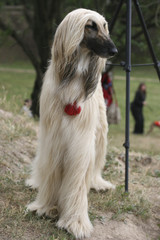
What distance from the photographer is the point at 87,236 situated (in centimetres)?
266

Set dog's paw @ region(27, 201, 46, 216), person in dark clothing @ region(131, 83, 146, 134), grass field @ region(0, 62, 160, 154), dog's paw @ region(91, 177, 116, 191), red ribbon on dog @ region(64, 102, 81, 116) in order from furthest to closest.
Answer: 1. person in dark clothing @ region(131, 83, 146, 134)
2. grass field @ region(0, 62, 160, 154)
3. dog's paw @ region(91, 177, 116, 191)
4. dog's paw @ region(27, 201, 46, 216)
5. red ribbon on dog @ region(64, 102, 81, 116)

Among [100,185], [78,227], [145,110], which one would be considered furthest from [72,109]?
[145,110]

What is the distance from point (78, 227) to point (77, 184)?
35cm

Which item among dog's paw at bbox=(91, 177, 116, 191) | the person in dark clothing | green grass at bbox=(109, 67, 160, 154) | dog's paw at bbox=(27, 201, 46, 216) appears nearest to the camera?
dog's paw at bbox=(27, 201, 46, 216)

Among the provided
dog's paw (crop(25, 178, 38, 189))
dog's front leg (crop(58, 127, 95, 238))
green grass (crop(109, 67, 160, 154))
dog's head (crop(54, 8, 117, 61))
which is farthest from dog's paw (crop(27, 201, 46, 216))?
green grass (crop(109, 67, 160, 154))

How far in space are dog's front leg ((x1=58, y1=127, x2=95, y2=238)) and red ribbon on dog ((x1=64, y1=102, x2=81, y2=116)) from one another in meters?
0.17

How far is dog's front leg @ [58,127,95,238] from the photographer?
2.59 m

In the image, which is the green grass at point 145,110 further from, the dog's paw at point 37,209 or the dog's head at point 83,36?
the dog's head at point 83,36

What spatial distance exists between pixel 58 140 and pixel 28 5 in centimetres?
976

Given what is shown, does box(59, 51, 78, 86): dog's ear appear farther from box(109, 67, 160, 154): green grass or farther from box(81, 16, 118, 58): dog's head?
box(109, 67, 160, 154): green grass

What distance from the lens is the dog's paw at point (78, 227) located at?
263 cm

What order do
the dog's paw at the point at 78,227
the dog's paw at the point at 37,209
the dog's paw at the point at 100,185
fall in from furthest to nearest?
1. the dog's paw at the point at 100,185
2. the dog's paw at the point at 37,209
3. the dog's paw at the point at 78,227

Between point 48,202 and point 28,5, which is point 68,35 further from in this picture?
point 28,5

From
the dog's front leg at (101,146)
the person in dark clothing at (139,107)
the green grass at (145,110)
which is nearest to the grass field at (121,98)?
the green grass at (145,110)
